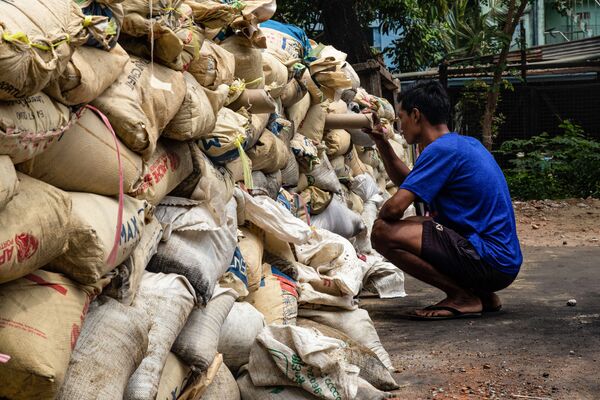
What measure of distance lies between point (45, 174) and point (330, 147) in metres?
4.25

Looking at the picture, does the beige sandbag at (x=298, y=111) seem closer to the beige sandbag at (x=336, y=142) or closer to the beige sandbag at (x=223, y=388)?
the beige sandbag at (x=336, y=142)

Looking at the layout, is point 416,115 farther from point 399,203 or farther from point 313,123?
point 313,123

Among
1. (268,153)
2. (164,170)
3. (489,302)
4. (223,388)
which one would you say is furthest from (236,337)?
(489,302)

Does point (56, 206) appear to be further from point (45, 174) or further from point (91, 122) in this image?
point (91, 122)

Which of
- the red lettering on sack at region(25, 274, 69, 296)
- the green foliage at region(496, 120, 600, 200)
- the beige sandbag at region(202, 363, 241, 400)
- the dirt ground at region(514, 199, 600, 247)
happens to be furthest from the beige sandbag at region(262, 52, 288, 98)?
the green foliage at region(496, 120, 600, 200)

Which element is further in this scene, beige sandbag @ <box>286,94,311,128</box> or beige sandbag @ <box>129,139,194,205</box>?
beige sandbag @ <box>286,94,311,128</box>

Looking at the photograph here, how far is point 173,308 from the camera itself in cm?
257

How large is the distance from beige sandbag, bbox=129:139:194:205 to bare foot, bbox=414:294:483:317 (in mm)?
2115

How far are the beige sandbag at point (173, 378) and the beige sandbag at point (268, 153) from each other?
5.20 feet

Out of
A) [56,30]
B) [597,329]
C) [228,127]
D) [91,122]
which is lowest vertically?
[597,329]

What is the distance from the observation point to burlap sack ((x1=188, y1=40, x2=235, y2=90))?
3.26m

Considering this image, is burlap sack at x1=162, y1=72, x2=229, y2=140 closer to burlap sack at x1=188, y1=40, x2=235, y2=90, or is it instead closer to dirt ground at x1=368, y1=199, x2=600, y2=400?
burlap sack at x1=188, y1=40, x2=235, y2=90

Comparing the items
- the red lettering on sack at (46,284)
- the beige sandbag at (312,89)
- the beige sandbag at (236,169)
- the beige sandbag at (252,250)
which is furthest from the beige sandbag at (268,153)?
the red lettering on sack at (46,284)

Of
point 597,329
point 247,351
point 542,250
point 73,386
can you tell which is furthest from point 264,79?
point 542,250
